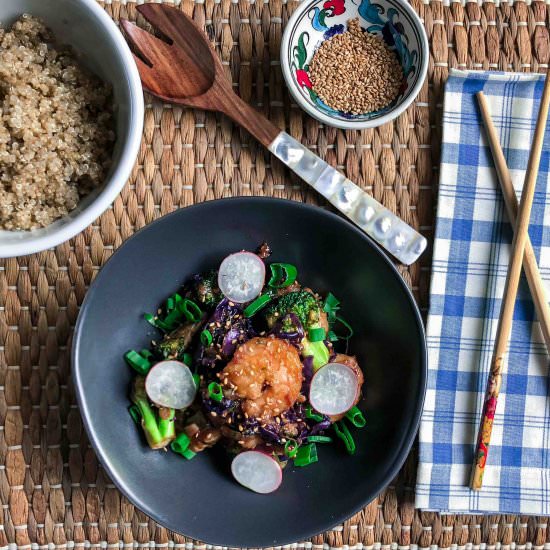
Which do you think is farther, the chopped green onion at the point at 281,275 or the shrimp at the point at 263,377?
the chopped green onion at the point at 281,275

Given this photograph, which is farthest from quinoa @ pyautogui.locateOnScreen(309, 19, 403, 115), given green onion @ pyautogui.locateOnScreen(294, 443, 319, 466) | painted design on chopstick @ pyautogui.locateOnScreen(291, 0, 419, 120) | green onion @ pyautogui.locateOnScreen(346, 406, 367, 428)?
green onion @ pyautogui.locateOnScreen(294, 443, 319, 466)

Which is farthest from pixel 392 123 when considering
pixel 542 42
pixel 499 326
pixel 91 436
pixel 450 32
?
pixel 91 436

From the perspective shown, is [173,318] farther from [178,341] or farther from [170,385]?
[170,385]

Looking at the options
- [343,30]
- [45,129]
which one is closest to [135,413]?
[45,129]

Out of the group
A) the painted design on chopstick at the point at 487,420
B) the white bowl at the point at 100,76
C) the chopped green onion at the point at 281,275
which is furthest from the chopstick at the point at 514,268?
the white bowl at the point at 100,76

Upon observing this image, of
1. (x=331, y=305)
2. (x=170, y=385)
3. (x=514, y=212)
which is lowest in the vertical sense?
(x=170, y=385)

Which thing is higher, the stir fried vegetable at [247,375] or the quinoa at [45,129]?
the quinoa at [45,129]

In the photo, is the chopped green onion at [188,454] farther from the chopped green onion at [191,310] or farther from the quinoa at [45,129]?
the quinoa at [45,129]

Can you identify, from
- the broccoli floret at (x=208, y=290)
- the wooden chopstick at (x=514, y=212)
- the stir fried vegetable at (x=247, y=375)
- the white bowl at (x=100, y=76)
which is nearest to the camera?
the white bowl at (x=100, y=76)
